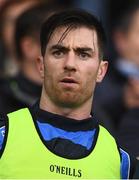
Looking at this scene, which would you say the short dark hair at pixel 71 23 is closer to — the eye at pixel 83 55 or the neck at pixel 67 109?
the eye at pixel 83 55

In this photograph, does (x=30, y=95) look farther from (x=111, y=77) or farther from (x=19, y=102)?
(x=111, y=77)

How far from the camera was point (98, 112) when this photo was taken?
727 centimetres

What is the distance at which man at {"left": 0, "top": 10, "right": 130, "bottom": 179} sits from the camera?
4.92 m

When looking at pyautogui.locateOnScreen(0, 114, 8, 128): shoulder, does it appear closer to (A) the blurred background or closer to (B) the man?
(B) the man

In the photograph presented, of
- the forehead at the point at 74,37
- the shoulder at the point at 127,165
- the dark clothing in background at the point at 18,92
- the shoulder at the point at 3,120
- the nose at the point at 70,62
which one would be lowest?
the dark clothing in background at the point at 18,92

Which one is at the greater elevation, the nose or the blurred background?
the nose

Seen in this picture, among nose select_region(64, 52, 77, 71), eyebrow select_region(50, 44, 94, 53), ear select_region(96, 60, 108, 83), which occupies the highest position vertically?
eyebrow select_region(50, 44, 94, 53)

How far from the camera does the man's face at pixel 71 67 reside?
16.5 feet

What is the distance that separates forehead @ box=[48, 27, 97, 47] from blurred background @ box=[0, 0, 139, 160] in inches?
55.6

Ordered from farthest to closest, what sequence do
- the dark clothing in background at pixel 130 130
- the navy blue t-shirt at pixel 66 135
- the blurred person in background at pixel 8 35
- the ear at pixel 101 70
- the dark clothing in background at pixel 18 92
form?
the blurred person in background at pixel 8 35
the dark clothing in background at pixel 18 92
the dark clothing in background at pixel 130 130
the ear at pixel 101 70
the navy blue t-shirt at pixel 66 135

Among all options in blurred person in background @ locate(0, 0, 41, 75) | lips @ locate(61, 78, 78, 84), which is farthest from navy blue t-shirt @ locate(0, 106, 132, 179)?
blurred person in background @ locate(0, 0, 41, 75)

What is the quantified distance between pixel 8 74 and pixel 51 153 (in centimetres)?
293

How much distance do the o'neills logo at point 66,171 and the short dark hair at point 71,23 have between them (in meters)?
0.75

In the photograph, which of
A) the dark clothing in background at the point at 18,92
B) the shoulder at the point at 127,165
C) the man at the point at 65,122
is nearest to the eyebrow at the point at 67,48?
the man at the point at 65,122
